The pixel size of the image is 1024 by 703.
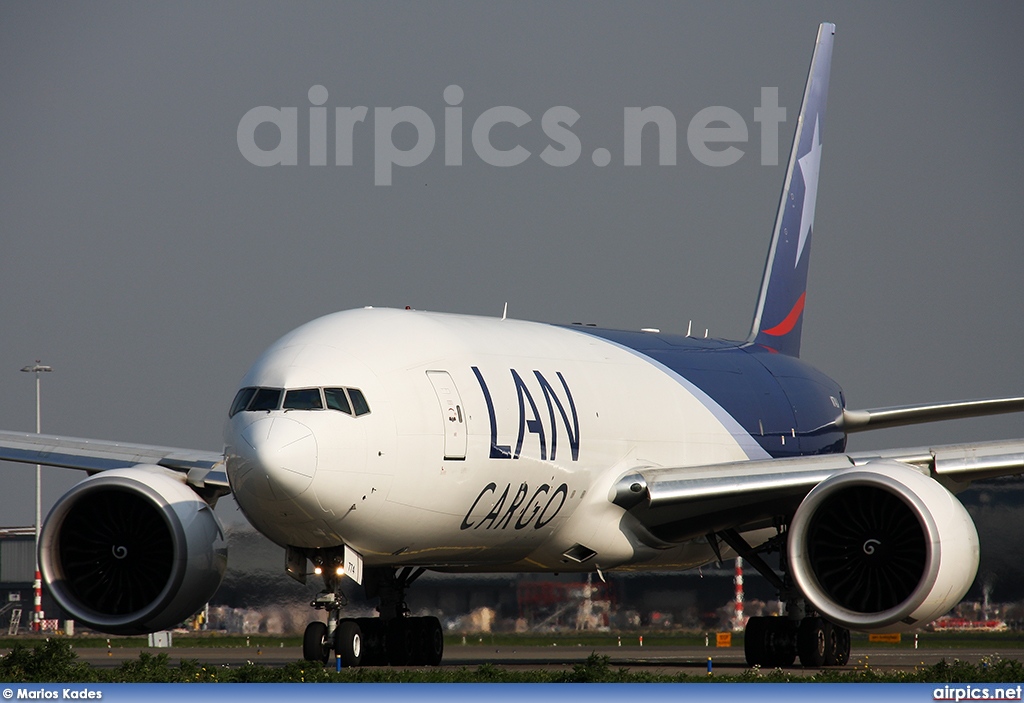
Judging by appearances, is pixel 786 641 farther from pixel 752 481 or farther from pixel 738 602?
pixel 738 602

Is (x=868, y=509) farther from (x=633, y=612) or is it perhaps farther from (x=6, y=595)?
(x=6, y=595)

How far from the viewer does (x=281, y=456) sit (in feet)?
46.9

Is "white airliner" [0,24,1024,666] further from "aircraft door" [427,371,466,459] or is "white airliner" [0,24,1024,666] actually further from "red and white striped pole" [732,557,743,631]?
"red and white striped pole" [732,557,743,631]

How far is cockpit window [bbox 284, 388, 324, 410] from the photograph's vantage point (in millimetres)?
14914

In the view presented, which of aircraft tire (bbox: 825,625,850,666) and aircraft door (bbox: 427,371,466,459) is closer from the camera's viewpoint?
aircraft door (bbox: 427,371,466,459)

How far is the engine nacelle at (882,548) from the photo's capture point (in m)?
15.8

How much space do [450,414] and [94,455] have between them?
5.42 metres

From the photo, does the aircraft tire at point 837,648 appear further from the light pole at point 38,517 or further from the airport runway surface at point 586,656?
the light pole at point 38,517

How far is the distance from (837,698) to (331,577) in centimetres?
748

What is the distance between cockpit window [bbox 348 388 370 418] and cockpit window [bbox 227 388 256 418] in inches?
36.4

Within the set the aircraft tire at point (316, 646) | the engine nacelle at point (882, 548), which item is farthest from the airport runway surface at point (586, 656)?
the aircraft tire at point (316, 646)

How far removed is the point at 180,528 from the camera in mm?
16859

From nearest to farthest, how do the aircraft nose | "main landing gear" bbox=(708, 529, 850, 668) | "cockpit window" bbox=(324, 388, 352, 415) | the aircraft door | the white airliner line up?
1. the aircraft nose
2. "cockpit window" bbox=(324, 388, 352, 415)
3. the white airliner
4. the aircraft door
5. "main landing gear" bbox=(708, 529, 850, 668)

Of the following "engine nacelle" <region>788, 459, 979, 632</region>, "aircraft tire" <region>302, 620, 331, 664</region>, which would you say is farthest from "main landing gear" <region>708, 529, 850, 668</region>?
"aircraft tire" <region>302, 620, 331, 664</region>
